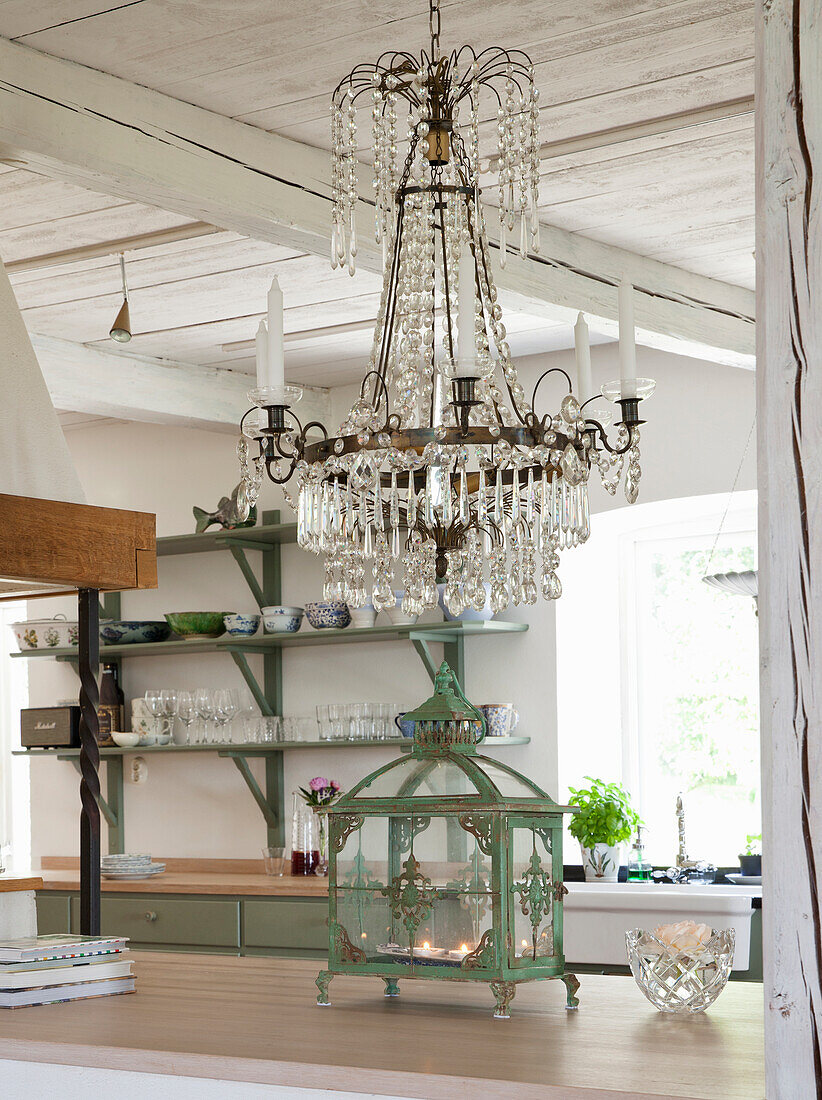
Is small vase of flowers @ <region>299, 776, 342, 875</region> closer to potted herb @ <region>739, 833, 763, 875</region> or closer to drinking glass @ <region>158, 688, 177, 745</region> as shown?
drinking glass @ <region>158, 688, 177, 745</region>

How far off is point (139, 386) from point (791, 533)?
4098 millimetres

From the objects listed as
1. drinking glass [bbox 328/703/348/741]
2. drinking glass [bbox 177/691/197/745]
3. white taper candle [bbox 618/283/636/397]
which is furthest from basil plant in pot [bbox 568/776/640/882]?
white taper candle [bbox 618/283/636/397]

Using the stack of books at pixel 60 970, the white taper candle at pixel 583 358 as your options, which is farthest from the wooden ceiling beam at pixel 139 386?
the stack of books at pixel 60 970

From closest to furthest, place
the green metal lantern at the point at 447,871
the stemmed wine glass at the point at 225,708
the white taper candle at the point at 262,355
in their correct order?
1. the green metal lantern at the point at 447,871
2. the white taper candle at the point at 262,355
3. the stemmed wine glass at the point at 225,708

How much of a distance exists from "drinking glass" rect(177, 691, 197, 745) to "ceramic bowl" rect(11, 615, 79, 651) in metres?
0.67

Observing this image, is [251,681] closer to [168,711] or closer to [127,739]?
[168,711]

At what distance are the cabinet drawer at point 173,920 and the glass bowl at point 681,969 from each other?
3.16 meters

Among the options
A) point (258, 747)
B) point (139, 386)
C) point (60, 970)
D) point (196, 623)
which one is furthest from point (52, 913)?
point (60, 970)

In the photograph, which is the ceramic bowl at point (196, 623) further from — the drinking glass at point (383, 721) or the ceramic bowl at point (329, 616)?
the drinking glass at point (383, 721)

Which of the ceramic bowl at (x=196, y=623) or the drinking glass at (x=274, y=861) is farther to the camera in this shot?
the ceramic bowl at (x=196, y=623)

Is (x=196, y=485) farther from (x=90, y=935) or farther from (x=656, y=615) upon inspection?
(x=90, y=935)

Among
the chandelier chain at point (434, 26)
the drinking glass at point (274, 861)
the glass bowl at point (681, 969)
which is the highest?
the chandelier chain at point (434, 26)

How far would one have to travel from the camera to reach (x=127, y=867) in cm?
550

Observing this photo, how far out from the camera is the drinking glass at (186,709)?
19.0 ft
